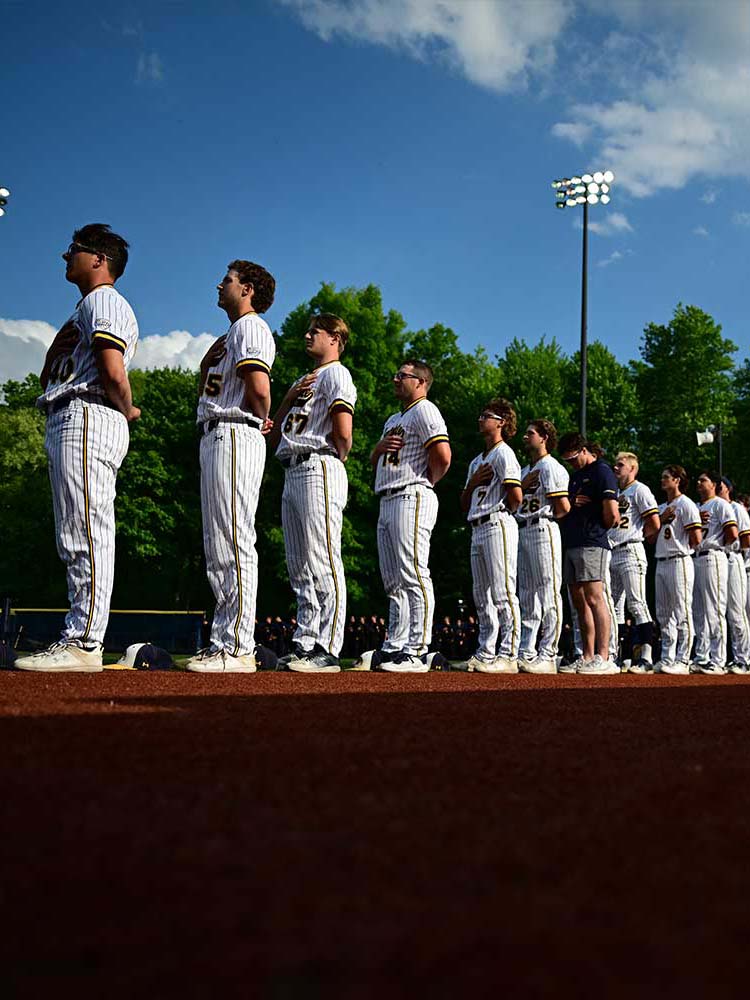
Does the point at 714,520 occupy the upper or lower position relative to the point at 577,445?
lower

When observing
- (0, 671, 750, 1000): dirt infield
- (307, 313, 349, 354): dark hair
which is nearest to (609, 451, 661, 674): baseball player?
(307, 313, 349, 354): dark hair

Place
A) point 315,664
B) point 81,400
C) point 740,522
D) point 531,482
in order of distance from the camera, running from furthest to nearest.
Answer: point 740,522 → point 531,482 → point 315,664 → point 81,400

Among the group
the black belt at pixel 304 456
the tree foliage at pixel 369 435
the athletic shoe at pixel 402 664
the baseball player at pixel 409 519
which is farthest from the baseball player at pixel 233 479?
the tree foliage at pixel 369 435

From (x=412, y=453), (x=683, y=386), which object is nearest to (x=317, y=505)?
(x=412, y=453)

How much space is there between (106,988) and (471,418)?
32890 mm

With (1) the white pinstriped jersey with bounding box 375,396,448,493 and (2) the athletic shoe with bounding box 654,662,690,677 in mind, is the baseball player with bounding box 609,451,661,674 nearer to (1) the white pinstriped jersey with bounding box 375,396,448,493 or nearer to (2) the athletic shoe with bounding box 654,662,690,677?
(2) the athletic shoe with bounding box 654,662,690,677

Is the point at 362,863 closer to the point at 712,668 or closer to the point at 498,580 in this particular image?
the point at 498,580

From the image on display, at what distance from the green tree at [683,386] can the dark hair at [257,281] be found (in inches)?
1265

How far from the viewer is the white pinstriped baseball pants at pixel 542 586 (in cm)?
1036

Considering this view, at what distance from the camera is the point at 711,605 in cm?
1378

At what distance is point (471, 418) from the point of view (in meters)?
33.5

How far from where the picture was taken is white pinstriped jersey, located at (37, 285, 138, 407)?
552 centimetres

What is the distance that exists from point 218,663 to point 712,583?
9644 mm

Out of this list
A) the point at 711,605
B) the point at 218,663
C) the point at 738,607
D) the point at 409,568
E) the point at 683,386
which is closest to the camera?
the point at 218,663
